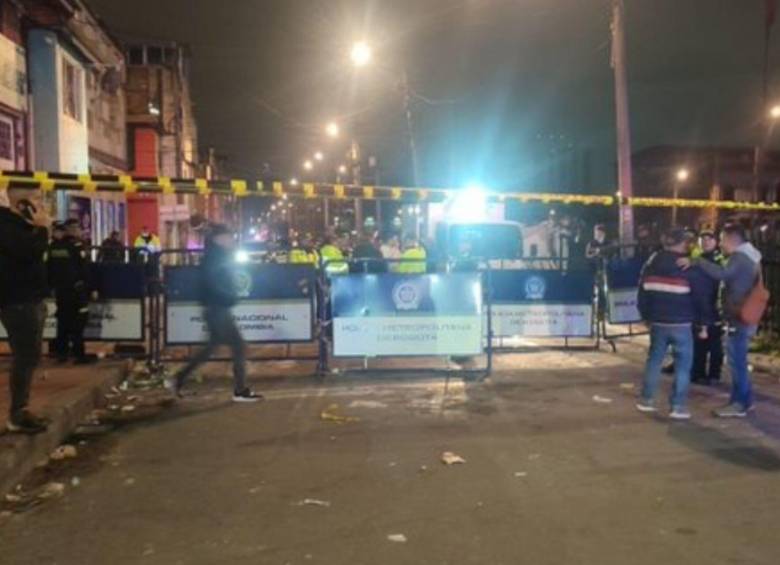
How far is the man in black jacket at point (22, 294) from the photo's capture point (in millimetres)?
6379

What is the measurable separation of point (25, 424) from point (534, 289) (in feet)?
21.5

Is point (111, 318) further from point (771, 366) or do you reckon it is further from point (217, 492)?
point (771, 366)

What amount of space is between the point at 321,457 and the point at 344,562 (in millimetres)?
2189

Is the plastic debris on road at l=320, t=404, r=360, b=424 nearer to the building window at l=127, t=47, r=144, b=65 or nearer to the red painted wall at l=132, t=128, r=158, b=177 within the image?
the red painted wall at l=132, t=128, r=158, b=177

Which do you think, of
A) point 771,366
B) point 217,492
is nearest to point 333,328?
point 217,492

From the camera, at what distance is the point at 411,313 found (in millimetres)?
10156

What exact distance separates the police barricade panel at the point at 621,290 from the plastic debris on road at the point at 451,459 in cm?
587

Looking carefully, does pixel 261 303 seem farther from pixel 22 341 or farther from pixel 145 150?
pixel 145 150

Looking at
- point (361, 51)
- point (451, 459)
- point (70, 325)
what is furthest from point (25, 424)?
point (361, 51)

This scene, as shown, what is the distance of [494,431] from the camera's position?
24.8 ft

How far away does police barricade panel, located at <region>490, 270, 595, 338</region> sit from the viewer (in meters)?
11.2

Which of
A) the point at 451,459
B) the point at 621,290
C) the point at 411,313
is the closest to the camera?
the point at 451,459

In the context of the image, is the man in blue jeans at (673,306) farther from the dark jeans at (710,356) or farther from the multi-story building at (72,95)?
the multi-story building at (72,95)

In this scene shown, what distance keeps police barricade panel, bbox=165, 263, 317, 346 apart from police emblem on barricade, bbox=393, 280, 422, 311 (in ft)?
3.32
